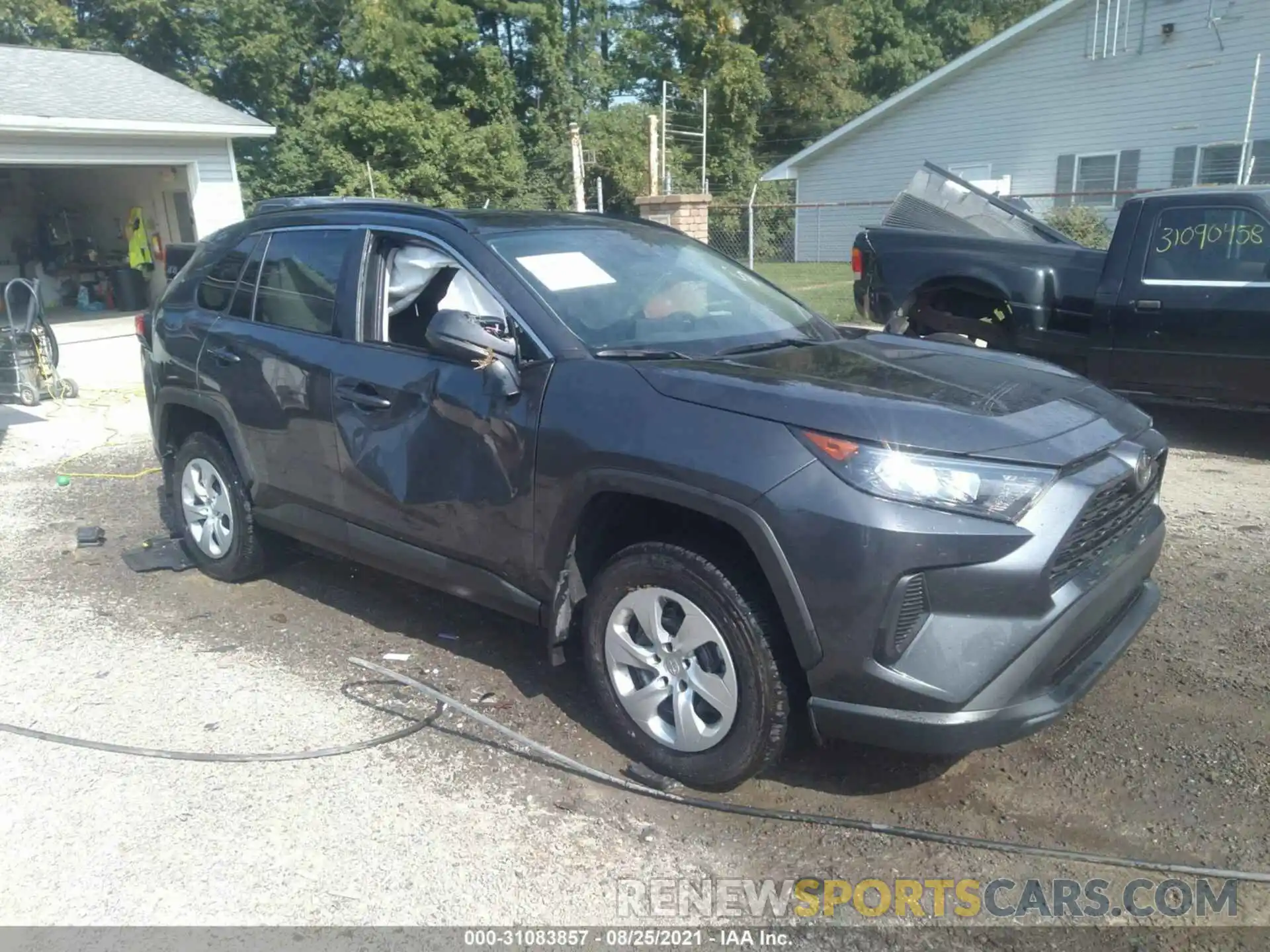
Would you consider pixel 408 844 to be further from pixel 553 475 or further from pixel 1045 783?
pixel 1045 783

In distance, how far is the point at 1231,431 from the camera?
7.77 m

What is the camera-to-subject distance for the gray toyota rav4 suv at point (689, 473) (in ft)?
9.34

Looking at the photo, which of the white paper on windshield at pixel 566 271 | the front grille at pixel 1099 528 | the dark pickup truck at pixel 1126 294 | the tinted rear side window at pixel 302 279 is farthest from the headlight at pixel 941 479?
the dark pickup truck at pixel 1126 294

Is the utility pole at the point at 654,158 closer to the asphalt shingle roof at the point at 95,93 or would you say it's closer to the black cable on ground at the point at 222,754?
the asphalt shingle roof at the point at 95,93

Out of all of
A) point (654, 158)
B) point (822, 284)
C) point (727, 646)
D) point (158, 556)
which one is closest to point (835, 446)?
point (727, 646)

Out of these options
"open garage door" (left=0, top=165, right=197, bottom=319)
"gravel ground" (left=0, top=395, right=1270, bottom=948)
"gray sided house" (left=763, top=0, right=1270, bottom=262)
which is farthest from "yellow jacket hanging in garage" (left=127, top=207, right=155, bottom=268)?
"gravel ground" (left=0, top=395, right=1270, bottom=948)

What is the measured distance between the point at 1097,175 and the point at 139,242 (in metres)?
19.8

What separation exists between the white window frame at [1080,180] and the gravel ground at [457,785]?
762 inches

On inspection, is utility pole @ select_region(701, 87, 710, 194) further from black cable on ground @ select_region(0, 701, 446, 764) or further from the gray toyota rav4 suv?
black cable on ground @ select_region(0, 701, 446, 764)

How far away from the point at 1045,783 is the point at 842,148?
26293 mm

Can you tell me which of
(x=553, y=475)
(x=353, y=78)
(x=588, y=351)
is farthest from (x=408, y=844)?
(x=353, y=78)

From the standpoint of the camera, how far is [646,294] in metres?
4.01

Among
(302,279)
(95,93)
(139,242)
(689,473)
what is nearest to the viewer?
Answer: (689,473)

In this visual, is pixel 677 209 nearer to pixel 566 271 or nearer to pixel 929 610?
pixel 566 271
